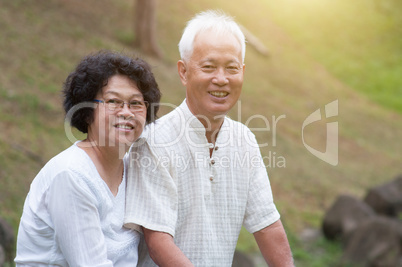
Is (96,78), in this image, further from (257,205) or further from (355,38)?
(355,38)

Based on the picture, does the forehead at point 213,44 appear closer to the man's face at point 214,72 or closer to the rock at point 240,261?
the man's face at point 214,72

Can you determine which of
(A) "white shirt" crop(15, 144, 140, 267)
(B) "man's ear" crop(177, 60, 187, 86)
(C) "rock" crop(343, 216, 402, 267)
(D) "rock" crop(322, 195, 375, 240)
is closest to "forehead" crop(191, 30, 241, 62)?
(B) "man's ear" crop(177, 60, 187, 86)

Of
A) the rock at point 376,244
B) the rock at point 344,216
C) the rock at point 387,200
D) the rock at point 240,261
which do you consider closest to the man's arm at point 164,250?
the rock at point 240,261

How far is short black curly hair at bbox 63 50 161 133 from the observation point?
2250mm

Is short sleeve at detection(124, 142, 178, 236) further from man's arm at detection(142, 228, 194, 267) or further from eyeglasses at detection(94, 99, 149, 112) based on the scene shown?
eyeglasses at detection(94, 99, 149, 112)

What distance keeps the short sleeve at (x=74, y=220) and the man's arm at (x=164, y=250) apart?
0.87ft

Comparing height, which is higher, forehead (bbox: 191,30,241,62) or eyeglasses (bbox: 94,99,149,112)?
forehead (bbox: 191,30,241,62)

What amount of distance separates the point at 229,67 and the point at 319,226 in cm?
609

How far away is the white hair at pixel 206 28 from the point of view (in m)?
2.41

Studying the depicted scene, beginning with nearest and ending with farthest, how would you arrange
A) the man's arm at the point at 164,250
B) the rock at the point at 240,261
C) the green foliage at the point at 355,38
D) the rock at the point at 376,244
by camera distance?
the man's arm at the point at 164,250, the rock at the point at 240,261, the rock at the point at 376,244, the green foliage at the point at 355,38

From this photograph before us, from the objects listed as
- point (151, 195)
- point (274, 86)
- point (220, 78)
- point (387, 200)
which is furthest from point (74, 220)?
point (274, 86)

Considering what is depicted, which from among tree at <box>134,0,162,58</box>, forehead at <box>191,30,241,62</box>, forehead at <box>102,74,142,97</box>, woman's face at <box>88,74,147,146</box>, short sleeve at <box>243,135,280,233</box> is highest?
tree at <box>134,0,162,58</box>

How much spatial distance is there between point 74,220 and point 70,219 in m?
0.02

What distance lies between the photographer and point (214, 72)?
2416 millimetres
